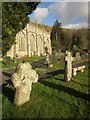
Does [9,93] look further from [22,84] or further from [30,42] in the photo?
[30,42]

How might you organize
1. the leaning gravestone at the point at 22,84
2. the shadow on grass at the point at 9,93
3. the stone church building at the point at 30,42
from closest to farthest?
the leaning gravestone at the point at 22,84, the shadow on grass at the point at 9,93, the stone church building at the point at 30,42

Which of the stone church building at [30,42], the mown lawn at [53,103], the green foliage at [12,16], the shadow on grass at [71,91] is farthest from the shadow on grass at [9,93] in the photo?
the stone church building at [30,42]

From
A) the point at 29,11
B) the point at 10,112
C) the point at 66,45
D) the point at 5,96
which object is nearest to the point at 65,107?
the point at 10,112

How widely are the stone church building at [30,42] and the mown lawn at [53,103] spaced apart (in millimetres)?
31602

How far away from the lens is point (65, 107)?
27.1ft

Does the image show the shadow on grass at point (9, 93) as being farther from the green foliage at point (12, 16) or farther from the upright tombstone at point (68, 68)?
the green foliage at point (12, 16)

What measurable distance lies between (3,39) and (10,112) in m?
11.2

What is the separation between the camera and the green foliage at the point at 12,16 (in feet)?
58.7

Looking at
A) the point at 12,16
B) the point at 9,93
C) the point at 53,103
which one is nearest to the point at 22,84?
the point at 53,103

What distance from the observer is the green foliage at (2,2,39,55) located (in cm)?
1788

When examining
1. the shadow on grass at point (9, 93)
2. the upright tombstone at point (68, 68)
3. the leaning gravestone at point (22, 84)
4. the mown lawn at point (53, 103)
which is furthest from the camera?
the upright tombstone at point (68, 68)

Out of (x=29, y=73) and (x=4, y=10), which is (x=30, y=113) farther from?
(x=4, y=10)

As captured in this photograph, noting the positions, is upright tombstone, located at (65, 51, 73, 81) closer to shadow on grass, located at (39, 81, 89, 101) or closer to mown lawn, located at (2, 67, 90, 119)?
mown lawn, located at (2, 67, 90, 119)

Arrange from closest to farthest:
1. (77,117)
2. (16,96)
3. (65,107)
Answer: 1. (77,117)
2. (65,107)
3. (16,96)
